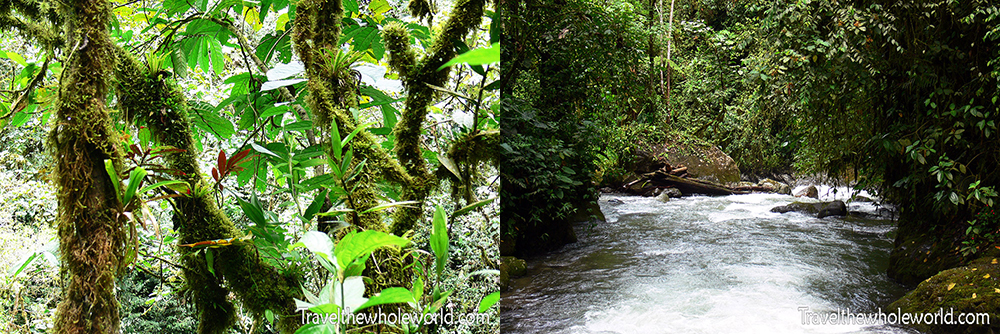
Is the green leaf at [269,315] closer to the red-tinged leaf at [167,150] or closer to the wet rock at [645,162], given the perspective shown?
the red-tinged leaf at [167,150]

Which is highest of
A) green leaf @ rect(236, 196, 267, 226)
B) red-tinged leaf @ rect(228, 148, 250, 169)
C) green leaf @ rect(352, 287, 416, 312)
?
red-tinged leaf @ rect(228, 148, 250, 169)

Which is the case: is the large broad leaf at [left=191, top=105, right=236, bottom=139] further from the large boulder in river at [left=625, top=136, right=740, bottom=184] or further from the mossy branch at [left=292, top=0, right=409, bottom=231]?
the large boulder in river at [left=625, top=136, right=740, bottom=184]

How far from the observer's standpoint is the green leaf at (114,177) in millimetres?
317

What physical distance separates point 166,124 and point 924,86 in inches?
74.5

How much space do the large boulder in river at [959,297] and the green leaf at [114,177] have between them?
1.72 m

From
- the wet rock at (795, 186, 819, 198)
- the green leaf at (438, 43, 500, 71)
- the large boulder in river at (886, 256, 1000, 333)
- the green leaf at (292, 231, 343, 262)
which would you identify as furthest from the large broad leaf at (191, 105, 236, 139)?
the wet rock at (795, 186, 819, 198)

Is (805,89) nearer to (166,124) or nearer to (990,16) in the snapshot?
(990,16)

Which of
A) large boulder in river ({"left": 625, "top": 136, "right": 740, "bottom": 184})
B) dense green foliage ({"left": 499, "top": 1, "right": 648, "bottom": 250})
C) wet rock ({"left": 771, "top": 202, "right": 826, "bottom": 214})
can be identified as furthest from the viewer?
wet rock ({"left": 771, "top": 202, "right": 826, "bottom": 214})

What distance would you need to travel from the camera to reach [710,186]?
252cm

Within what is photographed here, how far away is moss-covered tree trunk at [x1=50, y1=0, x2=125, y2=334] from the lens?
1.07 feet

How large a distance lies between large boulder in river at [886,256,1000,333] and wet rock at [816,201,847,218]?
754mm

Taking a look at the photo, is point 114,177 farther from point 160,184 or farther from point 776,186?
point 776,186

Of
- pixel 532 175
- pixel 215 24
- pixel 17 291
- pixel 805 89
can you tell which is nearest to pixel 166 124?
pixel 215 24

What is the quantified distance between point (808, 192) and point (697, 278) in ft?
3.90
